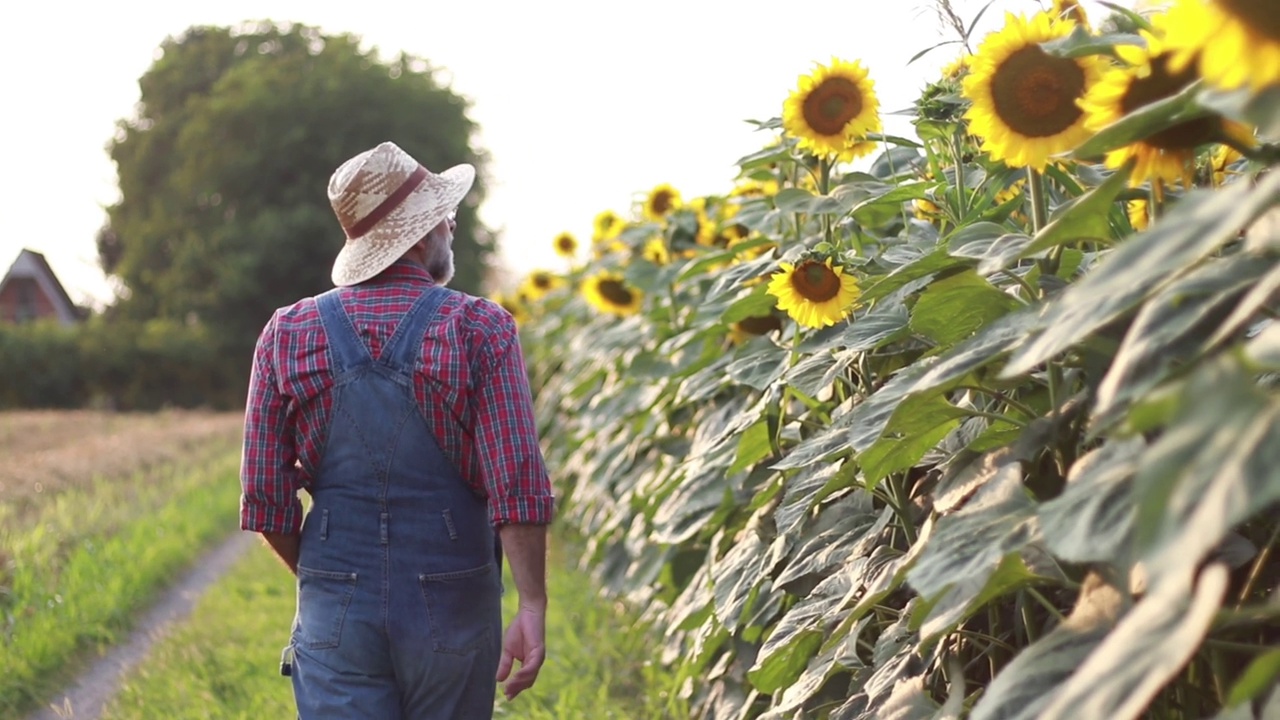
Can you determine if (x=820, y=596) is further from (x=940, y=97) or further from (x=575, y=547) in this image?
(x=575, y=547)

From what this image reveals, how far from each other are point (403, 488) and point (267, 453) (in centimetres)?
30

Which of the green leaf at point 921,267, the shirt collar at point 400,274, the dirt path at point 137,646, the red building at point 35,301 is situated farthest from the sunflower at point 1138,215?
the red building at point 35,301

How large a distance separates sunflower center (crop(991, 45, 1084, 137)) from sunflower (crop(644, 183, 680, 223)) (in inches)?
150

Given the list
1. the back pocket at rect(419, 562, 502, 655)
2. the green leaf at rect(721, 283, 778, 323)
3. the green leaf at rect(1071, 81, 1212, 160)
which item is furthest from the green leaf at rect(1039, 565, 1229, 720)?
the green leaf at rect(721, 283, 778, 323)

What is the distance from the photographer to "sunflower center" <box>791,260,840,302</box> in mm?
2629

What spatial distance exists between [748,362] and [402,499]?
29.9 inches

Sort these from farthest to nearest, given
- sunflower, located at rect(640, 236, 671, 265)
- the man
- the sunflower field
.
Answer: sunflower, located at rect(640, 236, 671, 265) < the man < the sunflower field

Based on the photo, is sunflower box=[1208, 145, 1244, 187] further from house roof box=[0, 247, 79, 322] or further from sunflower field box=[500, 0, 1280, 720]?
house roof box=[0, 247, 79, 322]

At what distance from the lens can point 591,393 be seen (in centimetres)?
752

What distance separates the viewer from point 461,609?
9.12 feet

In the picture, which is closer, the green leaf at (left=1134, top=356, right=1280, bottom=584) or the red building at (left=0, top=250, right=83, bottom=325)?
the green leaf at (left=1134, top=356, right=1280, bottom=584)

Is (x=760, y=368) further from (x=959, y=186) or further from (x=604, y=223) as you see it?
(x=604, y=223)

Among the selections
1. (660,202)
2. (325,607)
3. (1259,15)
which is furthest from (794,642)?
(660,202)

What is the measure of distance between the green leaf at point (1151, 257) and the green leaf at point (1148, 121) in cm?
19
